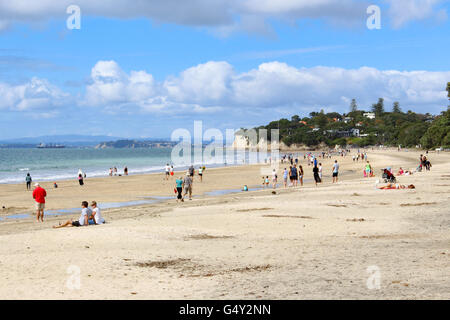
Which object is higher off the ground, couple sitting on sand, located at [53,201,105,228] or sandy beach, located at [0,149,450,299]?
couple sitting on sand, located at [53,201,105,228]

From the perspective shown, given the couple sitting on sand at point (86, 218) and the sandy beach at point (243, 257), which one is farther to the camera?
the couple sitting on sand at point (86, 218)

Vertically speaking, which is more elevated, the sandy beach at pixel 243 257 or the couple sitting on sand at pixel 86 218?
the couple sitting on sand at pixel 86 218

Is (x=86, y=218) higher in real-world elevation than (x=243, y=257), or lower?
higher

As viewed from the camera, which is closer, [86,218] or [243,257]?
[243,257]

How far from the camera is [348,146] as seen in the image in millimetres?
176375

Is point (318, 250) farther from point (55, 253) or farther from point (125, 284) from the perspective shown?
point (55, 253)

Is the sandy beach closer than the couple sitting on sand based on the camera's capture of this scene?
Yes

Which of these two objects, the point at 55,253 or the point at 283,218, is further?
the point at 283,218

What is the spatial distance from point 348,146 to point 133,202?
516 feet
